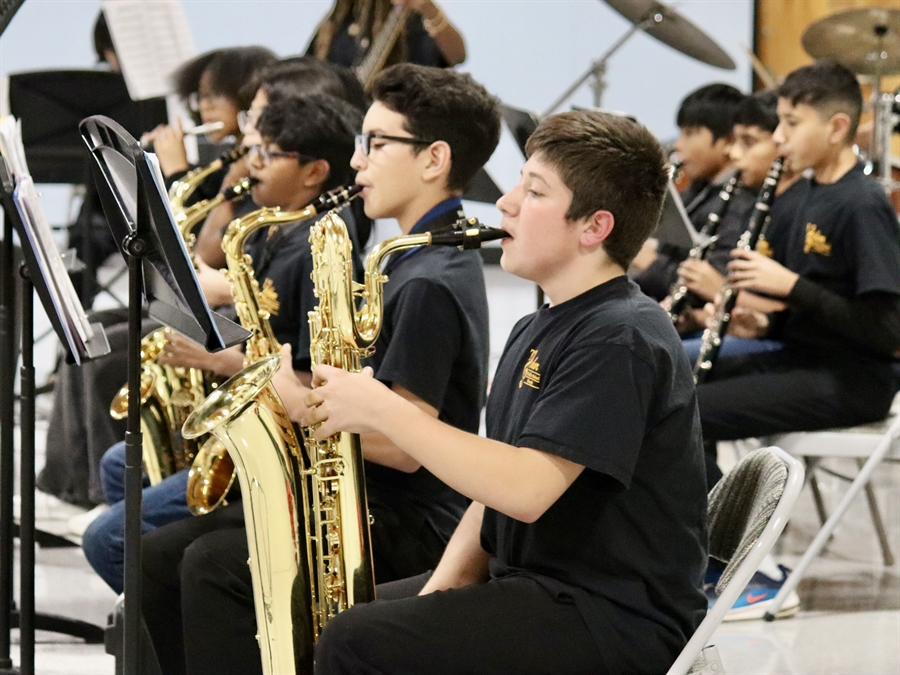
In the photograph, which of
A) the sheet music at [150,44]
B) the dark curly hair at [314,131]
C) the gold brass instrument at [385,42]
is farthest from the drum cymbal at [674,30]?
the dark curly hair at [314,131]

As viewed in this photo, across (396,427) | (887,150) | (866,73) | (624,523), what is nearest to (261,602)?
(396,427)

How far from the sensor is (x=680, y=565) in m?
1.48

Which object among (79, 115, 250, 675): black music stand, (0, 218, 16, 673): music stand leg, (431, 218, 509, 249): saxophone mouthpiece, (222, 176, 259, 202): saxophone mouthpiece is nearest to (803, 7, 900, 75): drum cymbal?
(222, 176, 259, 202): saxophone mouthpiece

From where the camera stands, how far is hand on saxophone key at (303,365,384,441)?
152cm

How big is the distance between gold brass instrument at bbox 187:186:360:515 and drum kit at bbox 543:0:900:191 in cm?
255

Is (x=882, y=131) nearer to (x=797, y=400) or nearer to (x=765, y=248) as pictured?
(x=765, y=248)

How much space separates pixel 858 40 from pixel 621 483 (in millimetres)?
3876

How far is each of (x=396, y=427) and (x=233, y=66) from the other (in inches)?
96.6

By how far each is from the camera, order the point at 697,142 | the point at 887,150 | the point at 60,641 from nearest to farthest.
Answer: the point at 60,641 < the point at 697,142 < the point at 887,150

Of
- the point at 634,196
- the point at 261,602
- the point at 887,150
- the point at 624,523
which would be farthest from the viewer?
the point at 887,150

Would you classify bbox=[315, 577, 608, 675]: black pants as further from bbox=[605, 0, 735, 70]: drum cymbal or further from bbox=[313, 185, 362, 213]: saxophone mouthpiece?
bbox=[605, 0, 735, 70]: drum cymbal

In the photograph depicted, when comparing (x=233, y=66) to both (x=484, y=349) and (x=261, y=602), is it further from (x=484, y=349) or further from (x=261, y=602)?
(x=261, y=602)

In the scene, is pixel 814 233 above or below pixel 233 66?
below

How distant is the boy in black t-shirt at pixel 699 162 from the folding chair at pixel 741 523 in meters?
2.07
